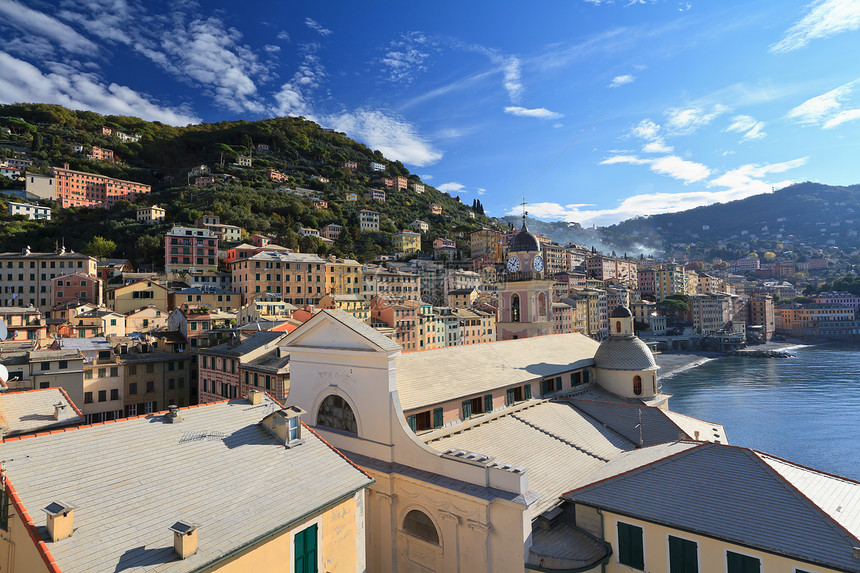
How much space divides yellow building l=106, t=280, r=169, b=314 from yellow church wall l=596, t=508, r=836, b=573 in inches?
2871

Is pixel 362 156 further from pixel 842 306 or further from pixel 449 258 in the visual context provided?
pixel 842 306

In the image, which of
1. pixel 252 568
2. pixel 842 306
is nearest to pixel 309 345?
pixel 252 568

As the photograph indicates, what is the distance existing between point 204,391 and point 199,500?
1509 inches

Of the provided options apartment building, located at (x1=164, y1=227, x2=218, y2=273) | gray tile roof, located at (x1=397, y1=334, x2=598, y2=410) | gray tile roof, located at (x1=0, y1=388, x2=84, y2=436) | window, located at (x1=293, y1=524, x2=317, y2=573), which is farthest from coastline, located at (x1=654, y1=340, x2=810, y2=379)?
apartment building, located at (x1=164, y1=227, x2=218, y2=273)

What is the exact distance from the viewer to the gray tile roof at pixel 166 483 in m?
7.72

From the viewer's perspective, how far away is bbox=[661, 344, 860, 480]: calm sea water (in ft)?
143

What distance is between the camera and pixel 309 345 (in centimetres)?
1797

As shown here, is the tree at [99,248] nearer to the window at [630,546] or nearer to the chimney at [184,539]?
the chimney at [184,539]

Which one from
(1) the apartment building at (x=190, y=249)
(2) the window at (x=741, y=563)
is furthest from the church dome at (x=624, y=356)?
(1) the apartment building at (x=190, y=249)

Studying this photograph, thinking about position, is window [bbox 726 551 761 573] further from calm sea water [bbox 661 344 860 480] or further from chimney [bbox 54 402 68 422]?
calm sea water [bbox 661 344 860 480]

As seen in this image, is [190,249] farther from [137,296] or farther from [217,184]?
[217,184]

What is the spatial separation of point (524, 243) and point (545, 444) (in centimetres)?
1622

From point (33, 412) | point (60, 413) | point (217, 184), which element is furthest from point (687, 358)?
point (217, 184)

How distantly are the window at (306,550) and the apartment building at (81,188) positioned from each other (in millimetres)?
135113
